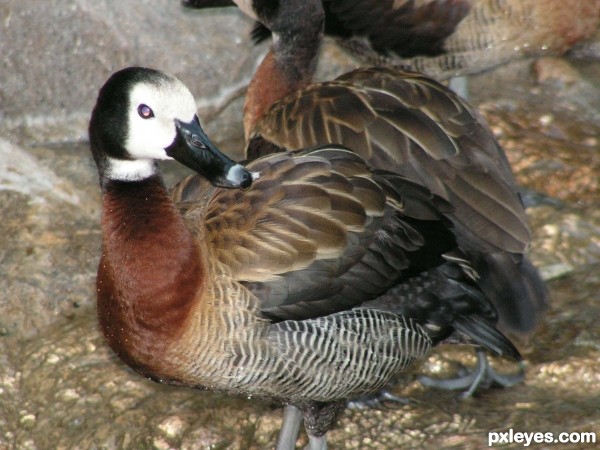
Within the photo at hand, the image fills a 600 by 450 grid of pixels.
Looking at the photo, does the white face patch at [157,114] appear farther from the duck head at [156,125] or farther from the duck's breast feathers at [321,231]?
the duck's breast feathers at [321,231]

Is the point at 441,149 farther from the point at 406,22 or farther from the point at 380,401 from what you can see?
the point at 406,22

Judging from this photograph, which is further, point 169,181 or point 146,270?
point 169,181

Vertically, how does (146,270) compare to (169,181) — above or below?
above

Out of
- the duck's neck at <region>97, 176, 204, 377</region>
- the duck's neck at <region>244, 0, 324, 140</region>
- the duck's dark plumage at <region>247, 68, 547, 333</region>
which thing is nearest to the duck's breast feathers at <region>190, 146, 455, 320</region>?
the duck's neck at <region>97, 176, 204, 377</region>

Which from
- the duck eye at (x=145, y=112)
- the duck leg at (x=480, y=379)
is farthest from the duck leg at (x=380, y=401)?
the duck eye at (x=145, y=112)

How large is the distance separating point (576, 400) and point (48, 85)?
3426 mm

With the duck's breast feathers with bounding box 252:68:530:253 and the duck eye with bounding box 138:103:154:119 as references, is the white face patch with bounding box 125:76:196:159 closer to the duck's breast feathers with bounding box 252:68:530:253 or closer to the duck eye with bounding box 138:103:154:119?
the duck eye with bounding box 138:103:154:119

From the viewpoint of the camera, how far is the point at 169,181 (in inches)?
211

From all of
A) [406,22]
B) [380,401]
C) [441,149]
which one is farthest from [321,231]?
[406,22]

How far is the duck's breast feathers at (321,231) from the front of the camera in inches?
135

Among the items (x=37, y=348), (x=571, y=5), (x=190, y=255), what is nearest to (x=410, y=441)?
(x=190, y=255)

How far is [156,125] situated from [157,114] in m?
0.04

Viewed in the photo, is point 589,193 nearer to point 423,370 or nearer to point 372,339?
point 423,370

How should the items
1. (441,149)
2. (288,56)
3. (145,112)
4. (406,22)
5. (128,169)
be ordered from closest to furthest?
1. (145,112)
2. (128,169)
3. (441,149)
4. (288,56)
5. (406,22)
